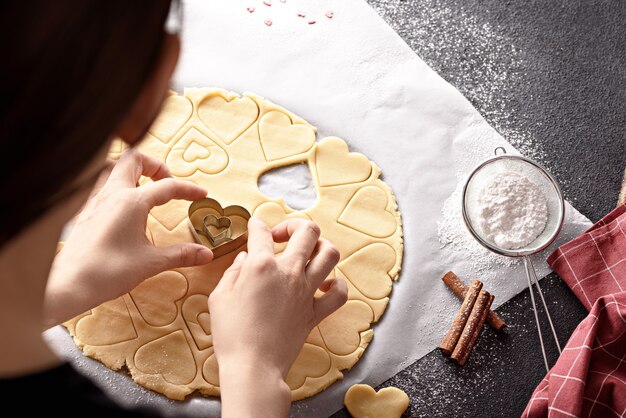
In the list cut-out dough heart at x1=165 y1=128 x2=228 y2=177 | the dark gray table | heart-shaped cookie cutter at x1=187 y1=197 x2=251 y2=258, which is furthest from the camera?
the dark gray table

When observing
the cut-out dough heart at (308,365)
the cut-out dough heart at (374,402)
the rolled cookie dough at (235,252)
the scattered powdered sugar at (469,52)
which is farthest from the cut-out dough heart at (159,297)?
the scattered powdered sugar at (469,52)

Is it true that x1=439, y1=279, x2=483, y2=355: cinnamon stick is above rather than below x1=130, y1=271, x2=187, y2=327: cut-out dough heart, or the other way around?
above

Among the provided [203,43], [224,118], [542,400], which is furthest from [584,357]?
[203,43]

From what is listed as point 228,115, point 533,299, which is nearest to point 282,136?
point 228,115

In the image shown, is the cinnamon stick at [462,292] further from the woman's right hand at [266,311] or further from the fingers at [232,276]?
the fingers at [232,276]

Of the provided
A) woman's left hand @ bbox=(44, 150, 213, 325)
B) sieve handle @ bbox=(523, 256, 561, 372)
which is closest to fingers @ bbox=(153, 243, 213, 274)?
woman's left hand @ bbox=(44, 150, 213, 325)

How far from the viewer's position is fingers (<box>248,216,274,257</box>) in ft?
3.69

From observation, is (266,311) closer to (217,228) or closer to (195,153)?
(217,228)

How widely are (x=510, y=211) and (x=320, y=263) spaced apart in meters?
0.42

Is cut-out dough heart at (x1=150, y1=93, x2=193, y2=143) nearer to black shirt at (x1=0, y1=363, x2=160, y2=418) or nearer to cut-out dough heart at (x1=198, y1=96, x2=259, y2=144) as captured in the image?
cut-out dough heart at (x1=198, y1=96, x2=259, y2=144)

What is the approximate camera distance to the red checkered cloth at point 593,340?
3.79 ft

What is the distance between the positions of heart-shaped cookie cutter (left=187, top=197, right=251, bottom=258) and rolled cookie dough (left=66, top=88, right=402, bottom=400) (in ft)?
0.10

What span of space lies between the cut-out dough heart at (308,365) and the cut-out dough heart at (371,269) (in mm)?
147

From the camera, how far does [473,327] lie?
127 cm
